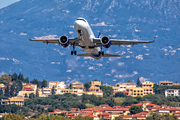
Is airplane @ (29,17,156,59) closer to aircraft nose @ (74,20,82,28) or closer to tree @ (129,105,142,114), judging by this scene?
aircraft nose @ (74,20,82,28)

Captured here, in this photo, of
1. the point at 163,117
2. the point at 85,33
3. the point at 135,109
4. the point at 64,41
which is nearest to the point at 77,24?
the point at 85,33

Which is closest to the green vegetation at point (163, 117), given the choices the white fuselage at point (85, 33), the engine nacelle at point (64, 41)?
the white fuselage at point (85, 33)

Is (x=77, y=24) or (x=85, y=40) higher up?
(x=77, y=24)

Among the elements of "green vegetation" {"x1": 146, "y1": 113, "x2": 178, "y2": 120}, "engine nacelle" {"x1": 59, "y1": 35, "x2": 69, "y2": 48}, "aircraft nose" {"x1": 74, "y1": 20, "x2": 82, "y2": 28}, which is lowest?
"green vegetation" {"x1": 146, "y1": 113, "x2": 178, "y2": 120}

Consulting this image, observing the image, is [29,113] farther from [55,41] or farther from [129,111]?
[55,41]

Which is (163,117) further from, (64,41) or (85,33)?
(64,41)

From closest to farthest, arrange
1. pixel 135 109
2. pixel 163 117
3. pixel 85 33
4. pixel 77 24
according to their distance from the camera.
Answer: pixel 77 24, pixel 85 33, pixel 163 117, pixel 135 109

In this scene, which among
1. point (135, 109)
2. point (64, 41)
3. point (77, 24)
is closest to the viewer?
point (77, 24)

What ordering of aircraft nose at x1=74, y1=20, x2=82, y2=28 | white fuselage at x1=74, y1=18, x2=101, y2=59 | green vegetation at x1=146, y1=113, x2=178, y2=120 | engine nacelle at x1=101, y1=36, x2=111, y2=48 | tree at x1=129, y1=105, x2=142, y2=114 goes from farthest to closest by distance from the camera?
tree at x1=129, y1=105, x2=142, y2=114 → green vegetation at x1=146, y1=113, x2=178, y2=120 → engine nacelle at x1=101, y1=36, x2=111, y2=48 → white fuselage at x1=74, y1=18, x2=101, y2=59 → aircraft nose at x1=74, y1=20, x2=82, y2=28

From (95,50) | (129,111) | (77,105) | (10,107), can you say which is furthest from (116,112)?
(95,50)

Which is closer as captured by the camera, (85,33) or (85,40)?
(85,33)

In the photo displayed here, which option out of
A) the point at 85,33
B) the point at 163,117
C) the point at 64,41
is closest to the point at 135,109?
the point at 163,117

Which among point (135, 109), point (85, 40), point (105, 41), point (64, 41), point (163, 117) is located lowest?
point (163, 117)

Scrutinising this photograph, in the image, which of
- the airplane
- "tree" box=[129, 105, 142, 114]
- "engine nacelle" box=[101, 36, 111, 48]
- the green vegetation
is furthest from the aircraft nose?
"tree" box=[129, 105, 142, 114]
